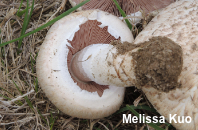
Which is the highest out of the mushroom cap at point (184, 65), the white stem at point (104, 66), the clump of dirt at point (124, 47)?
the clump of dirt at point (124, 47)

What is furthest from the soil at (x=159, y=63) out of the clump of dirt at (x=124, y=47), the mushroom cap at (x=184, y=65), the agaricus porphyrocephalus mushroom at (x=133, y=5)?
the agaricus porphyrocephalus mushroom at (x=133, y=5)

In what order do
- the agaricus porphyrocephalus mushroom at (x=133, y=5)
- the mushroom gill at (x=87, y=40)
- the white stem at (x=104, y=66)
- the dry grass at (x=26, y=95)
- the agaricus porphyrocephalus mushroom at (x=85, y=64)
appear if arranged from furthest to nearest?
the agaricus porphyrocephalus mushroom at (x=133, y=5)
the dry grass at (x=26, y=95)
the mushroom gill at (x=87, y=40)
the agaricus porphyrocephalus mushroom at (x=85, y=64)
the white stem at (x=104, y=66)

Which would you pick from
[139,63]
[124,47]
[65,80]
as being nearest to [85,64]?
[65,80]

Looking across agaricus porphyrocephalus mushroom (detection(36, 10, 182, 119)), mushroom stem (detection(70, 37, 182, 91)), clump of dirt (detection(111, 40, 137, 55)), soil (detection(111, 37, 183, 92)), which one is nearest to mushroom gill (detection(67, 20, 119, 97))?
agaricus porphyrocephalus mushroom (detection(36, 10, 182, 119))

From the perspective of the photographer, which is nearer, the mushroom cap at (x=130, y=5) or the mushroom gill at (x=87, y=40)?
the mushroom gill at (x=87, y=40)

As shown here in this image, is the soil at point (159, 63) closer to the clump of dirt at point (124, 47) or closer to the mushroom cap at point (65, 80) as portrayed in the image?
the clump of dirt at point (124, 47)

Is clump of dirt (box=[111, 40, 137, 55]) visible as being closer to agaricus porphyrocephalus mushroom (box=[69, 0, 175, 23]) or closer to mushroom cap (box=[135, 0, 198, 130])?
mushroom cap (box=[135, 0, 198, 130])

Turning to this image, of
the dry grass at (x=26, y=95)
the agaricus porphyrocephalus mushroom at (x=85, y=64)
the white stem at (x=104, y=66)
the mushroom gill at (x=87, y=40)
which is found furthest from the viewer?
the dry grass at (x=26, y=95)

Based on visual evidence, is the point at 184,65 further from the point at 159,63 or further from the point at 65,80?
the point at 65,80
